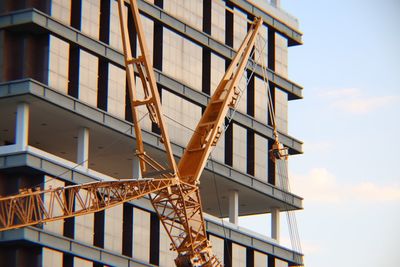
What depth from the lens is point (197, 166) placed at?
443 feet

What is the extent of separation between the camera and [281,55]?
172500 mm

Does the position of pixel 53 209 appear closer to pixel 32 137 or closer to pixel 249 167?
pixel 32 137

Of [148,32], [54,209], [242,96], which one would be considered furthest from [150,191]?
[242,96]

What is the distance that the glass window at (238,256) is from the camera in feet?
520

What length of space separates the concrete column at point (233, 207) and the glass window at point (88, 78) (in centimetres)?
2637

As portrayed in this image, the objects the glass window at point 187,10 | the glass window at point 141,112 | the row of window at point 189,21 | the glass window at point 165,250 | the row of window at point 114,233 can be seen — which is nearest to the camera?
the row of window at point 114,233

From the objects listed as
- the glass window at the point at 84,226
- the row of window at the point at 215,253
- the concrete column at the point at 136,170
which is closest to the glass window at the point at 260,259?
the row of window at the point at 215,253

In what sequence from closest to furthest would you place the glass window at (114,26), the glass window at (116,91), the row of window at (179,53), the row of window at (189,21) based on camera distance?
the row of window at (179,53) < the row of window at (189,21) < the glass window at (116,91) < the glass window at (114,26)

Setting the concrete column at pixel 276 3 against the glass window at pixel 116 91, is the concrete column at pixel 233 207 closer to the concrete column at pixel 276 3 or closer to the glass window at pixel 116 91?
the glass window at pixel 116 91

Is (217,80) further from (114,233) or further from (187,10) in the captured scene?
(114,233)

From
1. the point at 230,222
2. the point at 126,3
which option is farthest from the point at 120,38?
the point at 230,222

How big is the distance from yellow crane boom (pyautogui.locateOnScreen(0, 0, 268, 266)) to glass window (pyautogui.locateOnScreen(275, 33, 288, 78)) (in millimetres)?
32574

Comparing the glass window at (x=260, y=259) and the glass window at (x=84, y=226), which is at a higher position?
the glass window at (x=260, y=259)

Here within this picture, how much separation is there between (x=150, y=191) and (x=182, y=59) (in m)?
30.0
